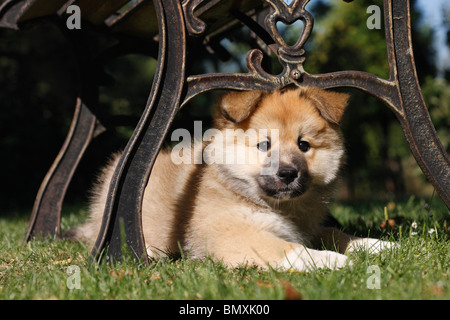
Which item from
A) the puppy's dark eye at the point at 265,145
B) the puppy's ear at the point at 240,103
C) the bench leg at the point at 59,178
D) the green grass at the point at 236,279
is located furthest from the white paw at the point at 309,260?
the bench leg at the point at 59,178

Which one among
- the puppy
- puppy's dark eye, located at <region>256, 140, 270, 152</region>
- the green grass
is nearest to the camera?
the green grass

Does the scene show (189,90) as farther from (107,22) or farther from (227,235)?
(107,22)

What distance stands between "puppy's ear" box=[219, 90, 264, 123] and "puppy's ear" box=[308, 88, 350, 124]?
0.37 meters

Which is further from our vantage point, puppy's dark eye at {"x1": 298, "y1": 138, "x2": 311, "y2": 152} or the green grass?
puppy's dark eye at {"x1": 298, "y1": 138, "x2": 311, "y2": 152}

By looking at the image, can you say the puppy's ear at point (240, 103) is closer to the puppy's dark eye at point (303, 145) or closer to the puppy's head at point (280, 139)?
the puppy's head at point (280, 139)

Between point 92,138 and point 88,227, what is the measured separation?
0.70m

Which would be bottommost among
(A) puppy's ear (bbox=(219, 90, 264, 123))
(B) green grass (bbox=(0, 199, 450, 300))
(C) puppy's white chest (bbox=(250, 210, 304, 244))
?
(B) green grass (bbox=(0, 199, 450, 300))

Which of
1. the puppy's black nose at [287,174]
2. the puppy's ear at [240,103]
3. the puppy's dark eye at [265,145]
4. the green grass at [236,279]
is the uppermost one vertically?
the puppy's ear at [240,103]

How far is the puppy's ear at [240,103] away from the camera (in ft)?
8.79

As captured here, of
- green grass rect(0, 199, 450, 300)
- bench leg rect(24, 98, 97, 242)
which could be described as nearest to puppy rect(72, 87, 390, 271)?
green grass rect(0, 199, 450, 300)

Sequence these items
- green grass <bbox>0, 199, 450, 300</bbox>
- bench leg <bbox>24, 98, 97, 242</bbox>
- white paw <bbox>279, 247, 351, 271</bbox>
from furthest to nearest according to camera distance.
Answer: bench leg <bbox>24, 98, 97, 242</bbox>
white paw <bbox>279, 247, 351, 271</bbox>
green grass <bbox>0, 199, 450, 300</bbox>

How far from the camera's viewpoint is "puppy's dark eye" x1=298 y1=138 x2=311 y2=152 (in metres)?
2.83

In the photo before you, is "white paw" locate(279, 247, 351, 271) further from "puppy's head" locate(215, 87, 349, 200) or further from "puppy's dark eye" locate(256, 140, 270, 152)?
"puppy's dark eye" locate(256, 140, 270, 152)
